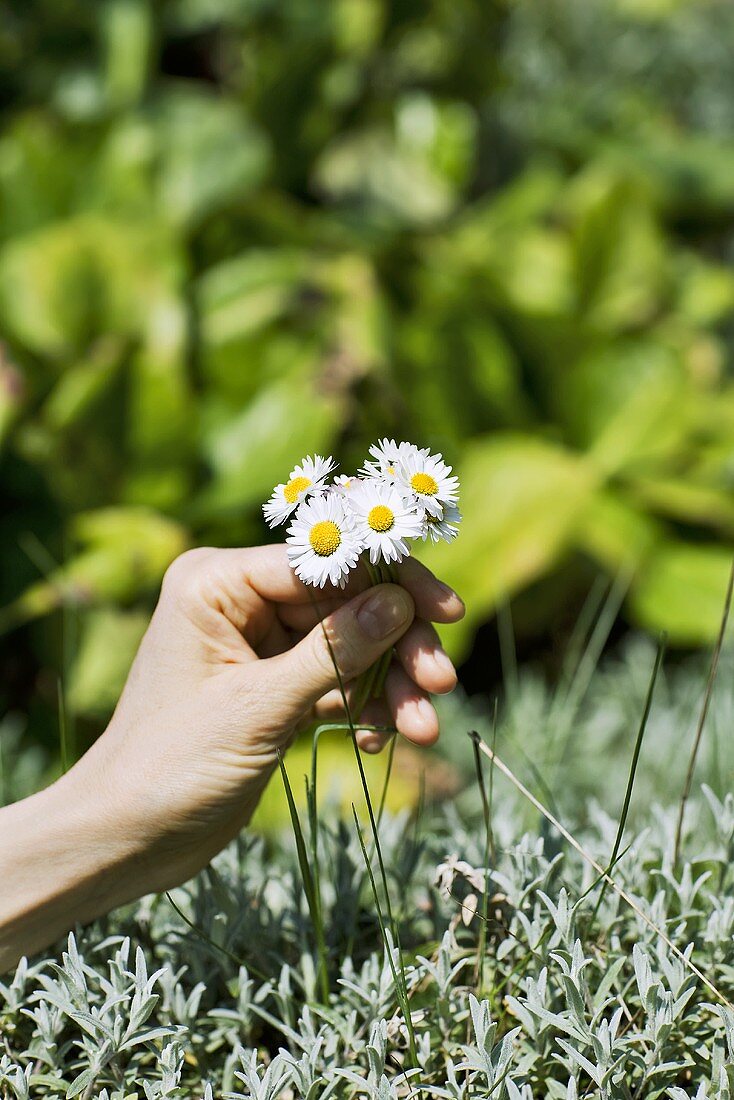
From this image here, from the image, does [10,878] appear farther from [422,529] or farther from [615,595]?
[615,595]

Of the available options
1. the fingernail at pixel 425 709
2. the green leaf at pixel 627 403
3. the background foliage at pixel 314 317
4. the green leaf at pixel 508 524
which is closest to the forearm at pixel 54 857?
the fingernail at pixel 425 709

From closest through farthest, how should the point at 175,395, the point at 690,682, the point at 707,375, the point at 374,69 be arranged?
the point at 690,682
the point at 175,395
the point at 707,375
the point at 374,69

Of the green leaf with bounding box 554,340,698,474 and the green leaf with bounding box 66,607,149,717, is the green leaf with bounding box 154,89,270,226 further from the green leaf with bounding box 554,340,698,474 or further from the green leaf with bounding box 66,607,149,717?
the green leaf with bounding box 66,607,149,717

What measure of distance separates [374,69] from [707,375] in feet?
4.68

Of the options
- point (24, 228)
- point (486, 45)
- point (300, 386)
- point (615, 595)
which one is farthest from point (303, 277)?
point (486, 45)

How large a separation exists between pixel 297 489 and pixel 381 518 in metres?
0.07

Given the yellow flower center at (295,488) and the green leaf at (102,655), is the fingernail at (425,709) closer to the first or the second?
the yellow flower center at (295,488)

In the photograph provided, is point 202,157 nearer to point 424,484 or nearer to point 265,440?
point 265,440

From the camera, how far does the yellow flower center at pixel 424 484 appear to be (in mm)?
731

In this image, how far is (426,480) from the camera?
735mm

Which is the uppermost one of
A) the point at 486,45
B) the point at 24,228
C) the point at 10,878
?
the point at 486,45

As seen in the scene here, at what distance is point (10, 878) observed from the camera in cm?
82

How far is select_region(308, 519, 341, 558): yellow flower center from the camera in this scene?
715 millimetres

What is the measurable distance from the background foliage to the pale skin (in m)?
0.85
